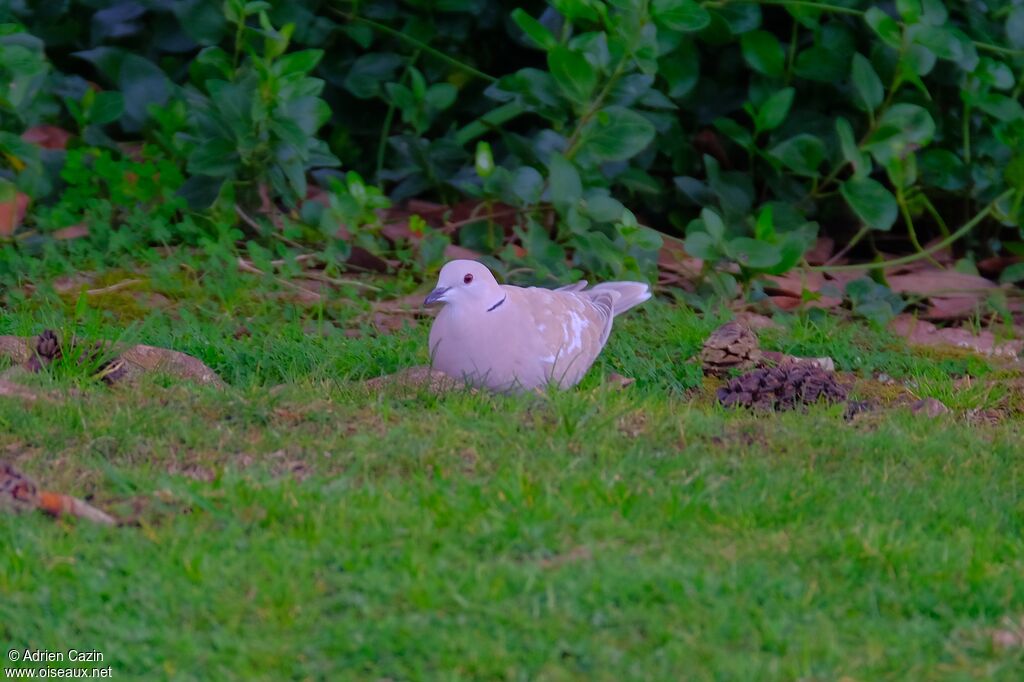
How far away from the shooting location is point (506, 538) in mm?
3562

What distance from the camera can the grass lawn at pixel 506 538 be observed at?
10.2 feet

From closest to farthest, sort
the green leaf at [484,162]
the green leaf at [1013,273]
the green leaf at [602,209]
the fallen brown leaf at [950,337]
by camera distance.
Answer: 1. the fallen brown leaf at [950,337]
2. the green leaf at [602,209]
3. the green leaf at [484,162]
4. the green leaf at [1013,273]

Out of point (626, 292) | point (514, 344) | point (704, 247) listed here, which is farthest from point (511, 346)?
point (704, 247)

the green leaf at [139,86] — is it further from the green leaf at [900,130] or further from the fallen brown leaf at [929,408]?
the fallen brown leaf at [929,408]

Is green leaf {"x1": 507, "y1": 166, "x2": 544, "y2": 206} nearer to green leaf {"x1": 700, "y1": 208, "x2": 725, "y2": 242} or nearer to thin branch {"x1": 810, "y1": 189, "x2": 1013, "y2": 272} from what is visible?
green leaf {"x1": 700, "y1": 208, "x2": 725, "y2": 242}

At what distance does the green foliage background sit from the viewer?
6.67 m

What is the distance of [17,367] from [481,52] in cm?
397

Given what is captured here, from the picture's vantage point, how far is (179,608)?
325cm

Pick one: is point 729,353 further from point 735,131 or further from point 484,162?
point 735,131

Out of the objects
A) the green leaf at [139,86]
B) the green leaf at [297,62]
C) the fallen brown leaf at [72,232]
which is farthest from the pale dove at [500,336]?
the green leaf at [139,86]

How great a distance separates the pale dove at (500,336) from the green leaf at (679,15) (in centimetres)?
200

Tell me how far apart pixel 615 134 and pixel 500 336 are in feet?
7.28

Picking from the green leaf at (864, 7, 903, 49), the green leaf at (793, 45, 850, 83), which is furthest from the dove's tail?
the green leaf at (793, 45, 850, 83)

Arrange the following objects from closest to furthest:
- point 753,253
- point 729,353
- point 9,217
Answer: point 729,353
point 753,253
point 9,217
